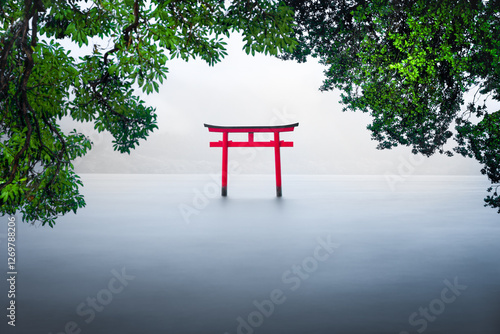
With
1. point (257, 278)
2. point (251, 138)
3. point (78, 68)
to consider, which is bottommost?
point (257, 278)

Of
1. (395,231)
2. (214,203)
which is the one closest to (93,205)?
(214,203)

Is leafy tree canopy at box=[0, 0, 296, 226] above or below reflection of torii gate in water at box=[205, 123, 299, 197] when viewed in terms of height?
below

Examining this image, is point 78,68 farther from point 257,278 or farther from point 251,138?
point 251,138

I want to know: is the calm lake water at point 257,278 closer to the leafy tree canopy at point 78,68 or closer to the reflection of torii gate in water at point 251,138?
the leafy tree canopy at point 78,68

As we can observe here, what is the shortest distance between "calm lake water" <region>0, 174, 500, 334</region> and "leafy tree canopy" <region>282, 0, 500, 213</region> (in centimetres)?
197

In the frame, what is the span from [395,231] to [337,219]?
8.02 feet

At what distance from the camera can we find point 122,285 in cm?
575

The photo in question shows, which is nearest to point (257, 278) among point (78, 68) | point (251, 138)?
point (78, 68)

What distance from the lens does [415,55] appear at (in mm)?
6645

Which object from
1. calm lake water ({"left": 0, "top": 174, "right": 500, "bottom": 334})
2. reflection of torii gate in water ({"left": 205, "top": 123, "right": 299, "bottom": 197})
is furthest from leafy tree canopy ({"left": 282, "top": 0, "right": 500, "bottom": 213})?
reflection of torii gate in water ({"left": 205, "top": 123, "right": 299, "bottom": 197})

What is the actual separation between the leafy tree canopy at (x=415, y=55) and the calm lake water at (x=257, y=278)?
1973 millimetres

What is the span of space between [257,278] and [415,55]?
3.31 m

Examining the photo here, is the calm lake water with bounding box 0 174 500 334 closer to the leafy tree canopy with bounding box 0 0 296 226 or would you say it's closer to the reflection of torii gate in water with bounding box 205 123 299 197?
the leafy tree canopy with bounding box 0 0 296 226

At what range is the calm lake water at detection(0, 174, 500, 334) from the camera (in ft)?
14.5
